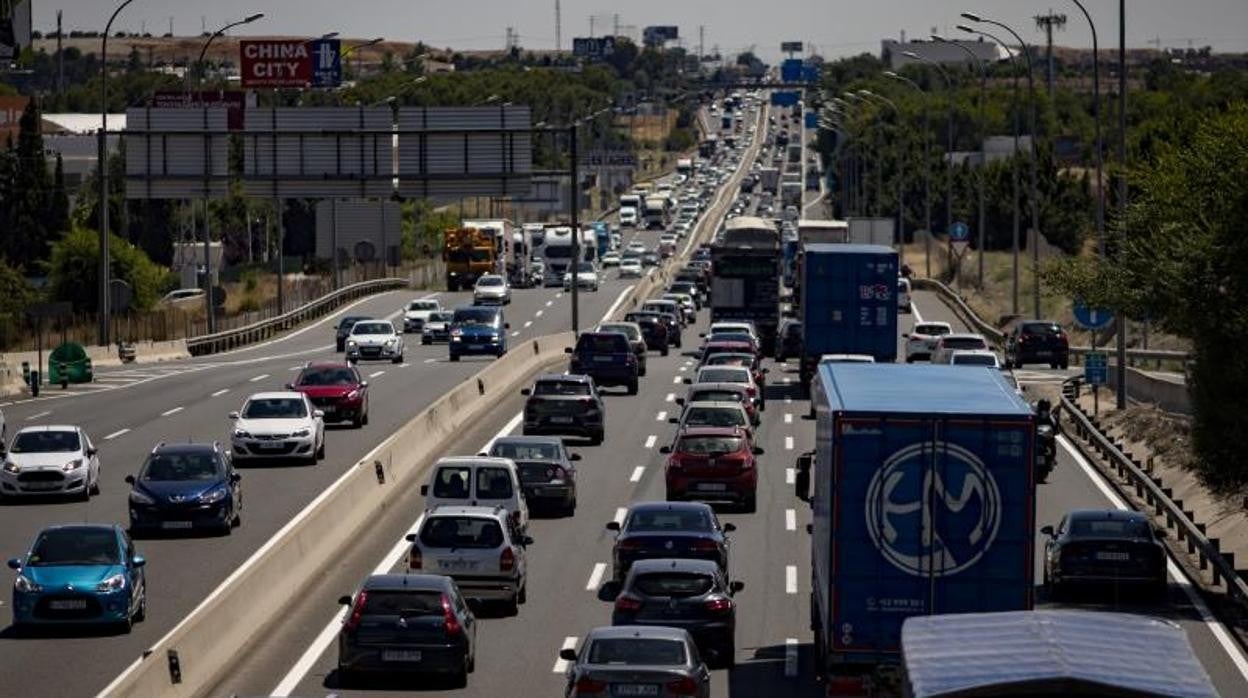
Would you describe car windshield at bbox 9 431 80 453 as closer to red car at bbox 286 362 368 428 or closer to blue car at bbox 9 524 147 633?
red car at bbox 286 362 368 428

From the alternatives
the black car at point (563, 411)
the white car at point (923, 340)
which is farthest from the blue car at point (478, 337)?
the black car at point (563, 411)

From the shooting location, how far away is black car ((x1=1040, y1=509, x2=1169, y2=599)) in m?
35.2

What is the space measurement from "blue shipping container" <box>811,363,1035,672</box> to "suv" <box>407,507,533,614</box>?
348 inches

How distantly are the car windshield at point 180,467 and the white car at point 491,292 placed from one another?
72.3 metres

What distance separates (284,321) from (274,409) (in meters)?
57.8

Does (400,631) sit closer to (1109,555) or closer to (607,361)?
(1109,555)

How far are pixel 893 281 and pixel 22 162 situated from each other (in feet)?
301

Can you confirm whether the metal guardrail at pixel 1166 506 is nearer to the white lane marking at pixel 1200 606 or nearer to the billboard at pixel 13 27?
the white lane marking at pixel 1200 606

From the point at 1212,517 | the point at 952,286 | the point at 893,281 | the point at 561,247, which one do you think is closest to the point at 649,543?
the point at 1212,517

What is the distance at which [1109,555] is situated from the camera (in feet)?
116

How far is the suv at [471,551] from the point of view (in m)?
33.2

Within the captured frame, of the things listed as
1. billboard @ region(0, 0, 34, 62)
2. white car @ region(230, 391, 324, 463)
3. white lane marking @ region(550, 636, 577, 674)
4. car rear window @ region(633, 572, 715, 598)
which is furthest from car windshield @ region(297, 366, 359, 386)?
billboard @ region(0, 0, 34, 62)

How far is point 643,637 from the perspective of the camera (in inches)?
989

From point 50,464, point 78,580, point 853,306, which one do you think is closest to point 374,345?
point 853,306
